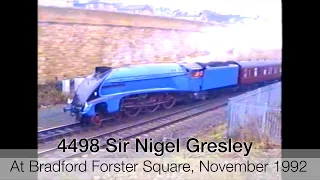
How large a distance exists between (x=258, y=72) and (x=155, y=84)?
22.0 inches

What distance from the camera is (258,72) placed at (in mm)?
2338

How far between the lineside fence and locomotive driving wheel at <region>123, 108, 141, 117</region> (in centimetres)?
48

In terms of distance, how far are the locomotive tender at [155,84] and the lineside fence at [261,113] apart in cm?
7

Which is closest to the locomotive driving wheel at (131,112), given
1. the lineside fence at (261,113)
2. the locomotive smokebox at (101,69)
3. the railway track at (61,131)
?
the railway track at (61,131)

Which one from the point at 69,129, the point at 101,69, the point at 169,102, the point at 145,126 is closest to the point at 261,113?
the point at 169,102

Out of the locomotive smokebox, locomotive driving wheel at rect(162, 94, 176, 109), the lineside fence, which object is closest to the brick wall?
the locomotive smokebox

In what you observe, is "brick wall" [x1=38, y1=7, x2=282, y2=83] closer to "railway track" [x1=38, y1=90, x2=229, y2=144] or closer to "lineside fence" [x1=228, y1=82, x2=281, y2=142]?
"railway track" [x1=38, y1=90, x2=229, y2=144]

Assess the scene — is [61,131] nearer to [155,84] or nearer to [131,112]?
[131,112]

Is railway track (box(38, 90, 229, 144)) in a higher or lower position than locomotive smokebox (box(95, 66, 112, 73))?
lower

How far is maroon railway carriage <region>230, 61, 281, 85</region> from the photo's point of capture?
90.1 inches

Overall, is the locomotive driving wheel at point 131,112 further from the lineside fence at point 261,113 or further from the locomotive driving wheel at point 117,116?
the lineside fence at point 261,113
